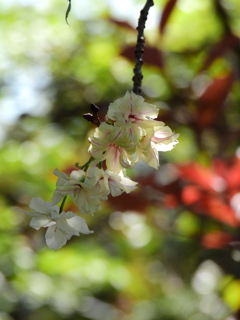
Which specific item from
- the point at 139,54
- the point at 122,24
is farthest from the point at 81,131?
the point at 139,54

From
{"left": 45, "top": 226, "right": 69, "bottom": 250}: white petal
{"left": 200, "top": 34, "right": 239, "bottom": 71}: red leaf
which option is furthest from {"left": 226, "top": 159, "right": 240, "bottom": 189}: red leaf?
{"left": 45, "top": 226, "right": 69, "bottom": 250}: white petal

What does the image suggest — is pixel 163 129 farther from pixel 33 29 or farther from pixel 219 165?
pixel 33 29

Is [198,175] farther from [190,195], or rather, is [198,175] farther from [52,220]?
[52,220]

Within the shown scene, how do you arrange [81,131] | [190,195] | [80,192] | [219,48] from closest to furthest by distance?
[80,192], [190,195], [219,48], [81,131]

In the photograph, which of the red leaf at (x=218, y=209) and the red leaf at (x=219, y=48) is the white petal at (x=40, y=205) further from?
the red leaf at (x=219, y=48)

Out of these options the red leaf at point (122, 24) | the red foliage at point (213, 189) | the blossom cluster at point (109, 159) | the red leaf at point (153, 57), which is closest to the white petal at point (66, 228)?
the blossom cluster at point (109, 159)

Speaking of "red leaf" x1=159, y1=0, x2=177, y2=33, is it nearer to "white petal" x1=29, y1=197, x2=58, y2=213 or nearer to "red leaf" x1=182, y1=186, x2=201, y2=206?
"red leaf" x1=182, y1=186, x2=201, y2=206
